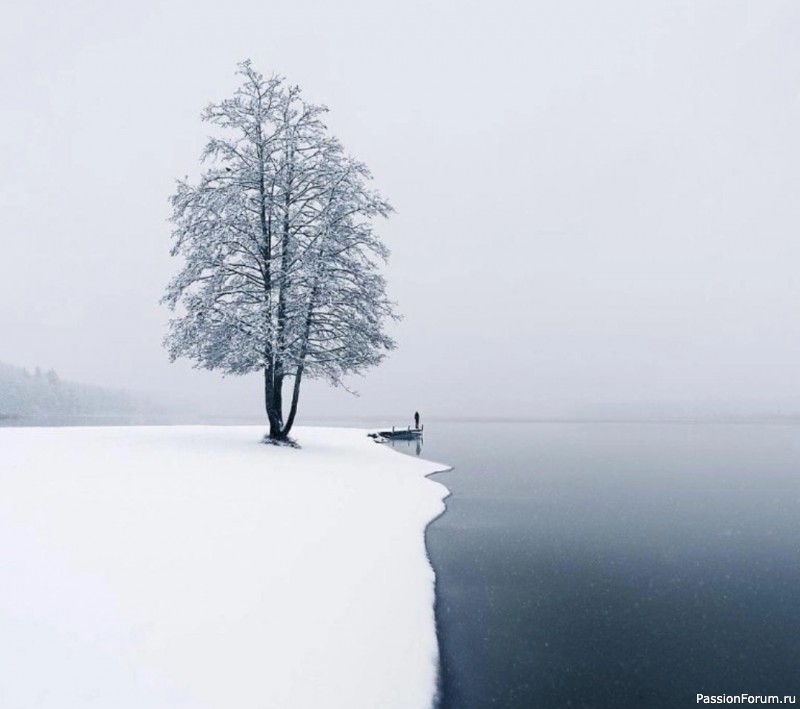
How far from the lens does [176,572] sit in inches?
314

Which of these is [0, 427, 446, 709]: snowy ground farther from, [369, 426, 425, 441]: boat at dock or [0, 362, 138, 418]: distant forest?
[0, 362, 138, 418]: distant forest

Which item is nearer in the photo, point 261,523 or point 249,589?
point 249,589

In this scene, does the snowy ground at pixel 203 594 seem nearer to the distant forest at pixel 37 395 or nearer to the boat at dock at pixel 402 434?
the boat at dock at pixel 402 434

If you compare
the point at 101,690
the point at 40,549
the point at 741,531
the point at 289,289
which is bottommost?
the point at 741,531

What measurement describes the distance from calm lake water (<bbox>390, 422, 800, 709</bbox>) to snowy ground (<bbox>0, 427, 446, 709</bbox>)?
0.98 metres

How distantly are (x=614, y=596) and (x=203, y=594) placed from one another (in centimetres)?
767

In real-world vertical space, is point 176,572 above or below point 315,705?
above

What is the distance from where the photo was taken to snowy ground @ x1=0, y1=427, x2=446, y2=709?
18.5 ft

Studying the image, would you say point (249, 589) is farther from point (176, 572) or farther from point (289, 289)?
point (289, 289)

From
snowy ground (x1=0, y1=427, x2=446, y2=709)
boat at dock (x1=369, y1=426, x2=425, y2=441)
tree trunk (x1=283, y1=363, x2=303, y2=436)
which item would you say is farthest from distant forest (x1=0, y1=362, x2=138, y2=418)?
snowy ground (x1=0, y1=427, x2=446, y2=709)

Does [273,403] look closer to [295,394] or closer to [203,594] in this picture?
[295,394]

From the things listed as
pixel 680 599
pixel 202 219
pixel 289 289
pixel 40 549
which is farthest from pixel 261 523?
pixel 202 219

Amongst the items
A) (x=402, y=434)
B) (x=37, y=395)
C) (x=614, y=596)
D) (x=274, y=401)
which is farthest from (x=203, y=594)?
(x=37, y=395)

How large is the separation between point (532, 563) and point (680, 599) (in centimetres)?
312
